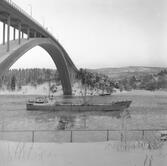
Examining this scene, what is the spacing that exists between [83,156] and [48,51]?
3083 centimetres

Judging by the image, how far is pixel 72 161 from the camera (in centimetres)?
627

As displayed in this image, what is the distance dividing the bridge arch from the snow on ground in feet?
34.0

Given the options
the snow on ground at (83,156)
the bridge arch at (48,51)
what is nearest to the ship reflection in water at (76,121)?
the bridge arch at (48,51)

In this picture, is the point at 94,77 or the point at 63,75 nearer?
A: the point at 63,75

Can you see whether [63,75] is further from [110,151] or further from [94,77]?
[110,151]

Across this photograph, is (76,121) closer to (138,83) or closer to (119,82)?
(138,83)

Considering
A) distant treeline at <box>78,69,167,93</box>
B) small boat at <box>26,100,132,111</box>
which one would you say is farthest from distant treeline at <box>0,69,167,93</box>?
small boat at <box>26,100,132,111</box>

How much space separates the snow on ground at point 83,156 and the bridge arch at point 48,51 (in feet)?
34.0

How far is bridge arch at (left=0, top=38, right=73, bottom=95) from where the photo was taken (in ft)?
58.8

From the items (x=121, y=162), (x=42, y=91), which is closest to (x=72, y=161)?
(x=121, y=162)

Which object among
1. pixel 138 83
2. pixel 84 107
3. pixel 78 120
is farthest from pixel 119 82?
pixel 78 120

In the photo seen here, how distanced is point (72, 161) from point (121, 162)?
1052 mm

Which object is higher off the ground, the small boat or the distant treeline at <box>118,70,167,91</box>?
the distant treeline at <box>118,70,167,91</box>

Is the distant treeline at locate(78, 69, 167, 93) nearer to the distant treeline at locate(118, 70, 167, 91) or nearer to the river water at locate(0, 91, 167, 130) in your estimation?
the distant treeline at locate(118, 70, 167, 91)
